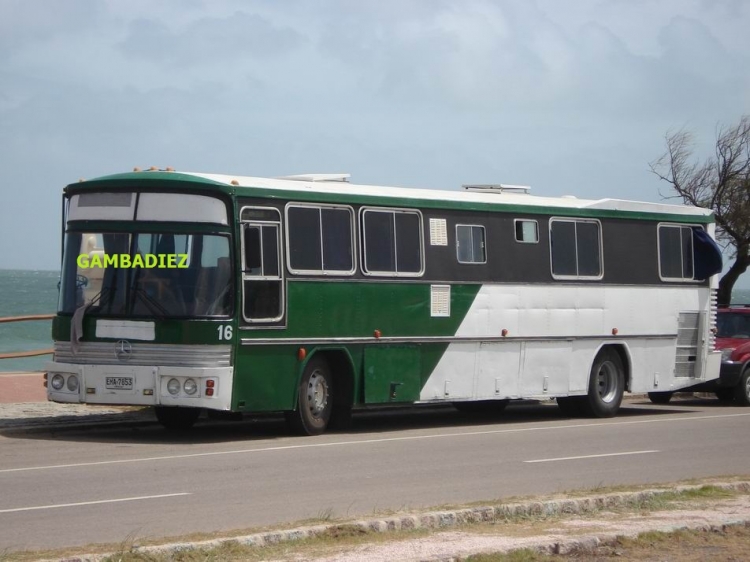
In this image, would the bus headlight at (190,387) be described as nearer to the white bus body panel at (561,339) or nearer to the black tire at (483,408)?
the white bus body panel at (561,339)

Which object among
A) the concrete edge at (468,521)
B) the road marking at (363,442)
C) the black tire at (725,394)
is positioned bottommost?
the concrete edge at (468,521)

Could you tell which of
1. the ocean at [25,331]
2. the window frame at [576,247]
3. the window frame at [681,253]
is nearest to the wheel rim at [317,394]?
the window frame at [576,247]

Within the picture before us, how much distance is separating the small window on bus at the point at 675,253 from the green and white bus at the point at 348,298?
92mm

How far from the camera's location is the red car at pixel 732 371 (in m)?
26.1

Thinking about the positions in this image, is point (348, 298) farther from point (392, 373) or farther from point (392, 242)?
point (392, 373)

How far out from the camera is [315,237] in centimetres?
1762

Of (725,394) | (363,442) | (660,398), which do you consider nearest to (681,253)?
(725,394)

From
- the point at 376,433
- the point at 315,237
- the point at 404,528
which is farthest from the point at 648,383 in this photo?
the point at 404,528

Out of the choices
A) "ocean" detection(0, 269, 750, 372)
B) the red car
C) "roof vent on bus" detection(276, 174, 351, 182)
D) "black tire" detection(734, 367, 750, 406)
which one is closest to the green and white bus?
"roof vent on bus" detection(276, 174, 351, 182)

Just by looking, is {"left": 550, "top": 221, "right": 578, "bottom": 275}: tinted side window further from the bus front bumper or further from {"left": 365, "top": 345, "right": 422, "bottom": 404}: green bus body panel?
the bus front bumper

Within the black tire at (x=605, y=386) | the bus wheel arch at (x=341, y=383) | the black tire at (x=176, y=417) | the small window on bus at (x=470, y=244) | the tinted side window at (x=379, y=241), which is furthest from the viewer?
the black tire at (x=605, y=386)

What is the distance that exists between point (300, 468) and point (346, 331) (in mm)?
4111

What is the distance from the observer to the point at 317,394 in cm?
1784

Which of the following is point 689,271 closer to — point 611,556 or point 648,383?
point 648,383
